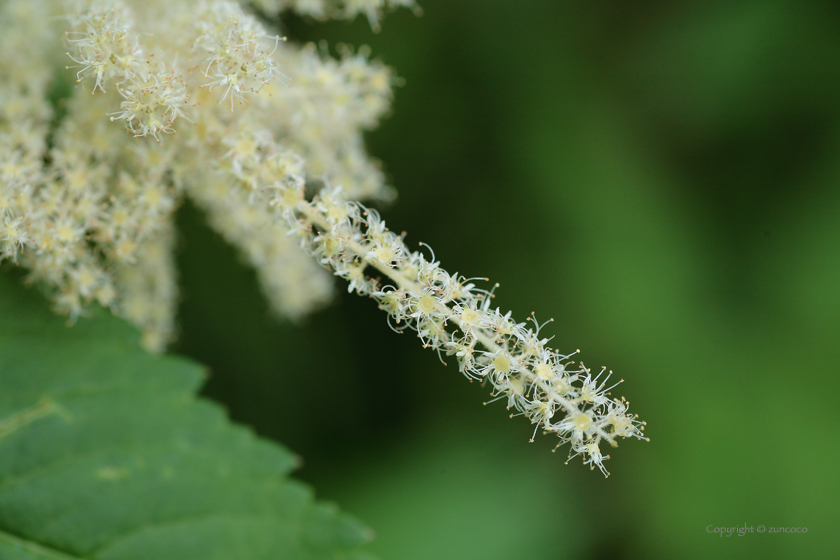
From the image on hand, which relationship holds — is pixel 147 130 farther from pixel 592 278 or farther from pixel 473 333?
pixel 592 278

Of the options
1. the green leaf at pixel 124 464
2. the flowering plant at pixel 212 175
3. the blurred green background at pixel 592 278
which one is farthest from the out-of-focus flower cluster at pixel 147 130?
the blurred green background at pixel 592 278

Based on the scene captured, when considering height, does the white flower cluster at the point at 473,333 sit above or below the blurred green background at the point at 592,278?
below

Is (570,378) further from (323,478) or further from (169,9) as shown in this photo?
(323,478)

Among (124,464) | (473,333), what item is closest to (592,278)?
(473,333)

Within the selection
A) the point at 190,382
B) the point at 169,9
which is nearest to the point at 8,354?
the point at 190,382

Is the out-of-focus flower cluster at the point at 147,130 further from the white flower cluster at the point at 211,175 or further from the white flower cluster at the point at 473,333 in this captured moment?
the white flower cluster at the point at 473,333

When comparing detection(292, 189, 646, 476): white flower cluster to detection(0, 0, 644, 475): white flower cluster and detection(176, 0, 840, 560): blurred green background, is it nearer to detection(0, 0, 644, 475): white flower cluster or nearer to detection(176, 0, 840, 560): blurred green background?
detection(0, 0, 644, 475): white flower cluster

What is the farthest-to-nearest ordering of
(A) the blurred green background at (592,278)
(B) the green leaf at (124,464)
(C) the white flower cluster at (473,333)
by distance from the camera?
(A) the blurred green background at (592,278), (B) the green leaf at (124,464), (C) the white flower cluster at (473,333)
